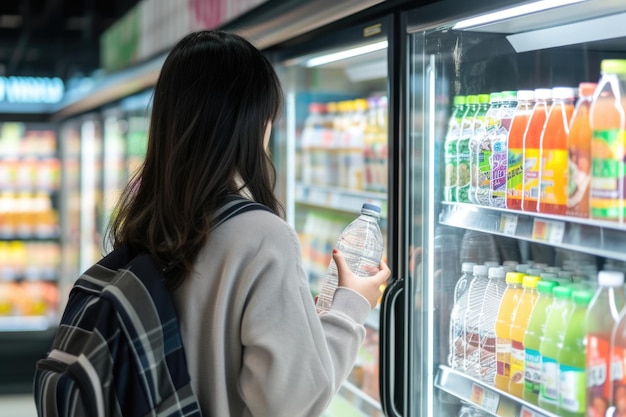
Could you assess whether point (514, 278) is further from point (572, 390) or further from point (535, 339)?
point (572, 390)

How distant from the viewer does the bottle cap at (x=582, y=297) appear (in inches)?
66.6

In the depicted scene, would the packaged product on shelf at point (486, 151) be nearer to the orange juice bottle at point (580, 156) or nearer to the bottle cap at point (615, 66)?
the orange juice bottle at point (580, 156)

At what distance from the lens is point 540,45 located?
6.29 feet

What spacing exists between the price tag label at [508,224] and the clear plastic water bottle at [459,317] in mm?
215

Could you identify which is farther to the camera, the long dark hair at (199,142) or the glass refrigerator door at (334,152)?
the glass refrigerator door at (334,152)

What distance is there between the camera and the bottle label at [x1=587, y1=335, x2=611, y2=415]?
5.32 feet

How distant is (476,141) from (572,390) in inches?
25.2

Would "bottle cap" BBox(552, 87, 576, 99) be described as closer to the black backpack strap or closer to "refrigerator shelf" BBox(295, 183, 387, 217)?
the black backpack strap

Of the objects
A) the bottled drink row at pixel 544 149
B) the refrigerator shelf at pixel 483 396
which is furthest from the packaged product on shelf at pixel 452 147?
the refrigerator shelf at pixel 483 396

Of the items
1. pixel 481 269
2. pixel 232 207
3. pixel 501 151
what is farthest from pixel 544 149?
pixel 232 207

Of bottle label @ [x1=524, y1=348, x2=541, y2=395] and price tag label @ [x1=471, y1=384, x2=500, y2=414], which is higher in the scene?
bottle label @ [x1=524, y1=348, x2=541, y2=395]

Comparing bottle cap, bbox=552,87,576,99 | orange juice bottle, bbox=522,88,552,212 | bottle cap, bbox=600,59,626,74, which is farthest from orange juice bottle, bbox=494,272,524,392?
bottle cap, bbox=600,59,626,74

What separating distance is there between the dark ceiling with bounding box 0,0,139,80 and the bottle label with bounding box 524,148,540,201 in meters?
6.54

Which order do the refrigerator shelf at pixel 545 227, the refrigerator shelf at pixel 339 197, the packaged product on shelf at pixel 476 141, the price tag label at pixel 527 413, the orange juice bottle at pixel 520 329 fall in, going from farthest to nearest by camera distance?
the refrigerator shelf at pixel 339 197 → the packaged product on shelf at pixel 476 141 → the orange juice bottle at pixel 520 329 → the price tag label at pixel 527 413 → the refrigerator shelf at pixel 545 227
